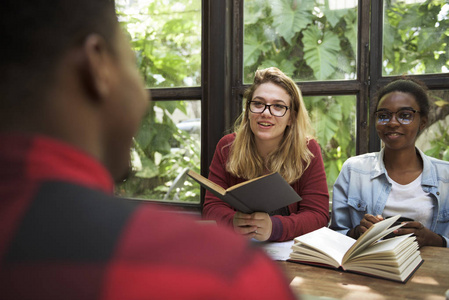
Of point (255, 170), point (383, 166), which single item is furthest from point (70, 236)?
point (383, 166)

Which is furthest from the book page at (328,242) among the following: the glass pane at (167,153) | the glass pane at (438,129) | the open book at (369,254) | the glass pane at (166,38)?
the glass pane at (166,38)

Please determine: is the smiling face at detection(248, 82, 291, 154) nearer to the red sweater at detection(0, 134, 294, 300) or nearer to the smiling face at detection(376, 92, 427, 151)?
the smiling face at detection(376, 92, 427, 151)

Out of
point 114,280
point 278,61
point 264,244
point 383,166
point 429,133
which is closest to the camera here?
point 114,280

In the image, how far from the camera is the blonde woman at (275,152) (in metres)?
2.07

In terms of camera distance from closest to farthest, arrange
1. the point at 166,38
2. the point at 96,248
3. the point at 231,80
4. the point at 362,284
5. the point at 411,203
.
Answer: the point at 96,248 < the point at 362,284 < the point at 411,203 < the point at 231,80 < the point at 166,38

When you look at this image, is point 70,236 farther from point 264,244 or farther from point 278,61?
point 278,61

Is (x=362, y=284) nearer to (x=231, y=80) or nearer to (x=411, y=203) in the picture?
(x=411, y=203)

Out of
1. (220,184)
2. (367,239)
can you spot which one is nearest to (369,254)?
(367,239)

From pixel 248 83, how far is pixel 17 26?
2.35m

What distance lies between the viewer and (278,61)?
8.71 ft

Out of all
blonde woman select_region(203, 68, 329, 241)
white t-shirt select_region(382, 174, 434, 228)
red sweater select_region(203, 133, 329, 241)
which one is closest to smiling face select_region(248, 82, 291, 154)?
blonde woman select_region(203, 68, 329, 241)

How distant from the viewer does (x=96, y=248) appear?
325 mm

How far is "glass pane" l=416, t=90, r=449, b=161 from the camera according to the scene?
233 centimetres

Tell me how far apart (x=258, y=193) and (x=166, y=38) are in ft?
5.33
